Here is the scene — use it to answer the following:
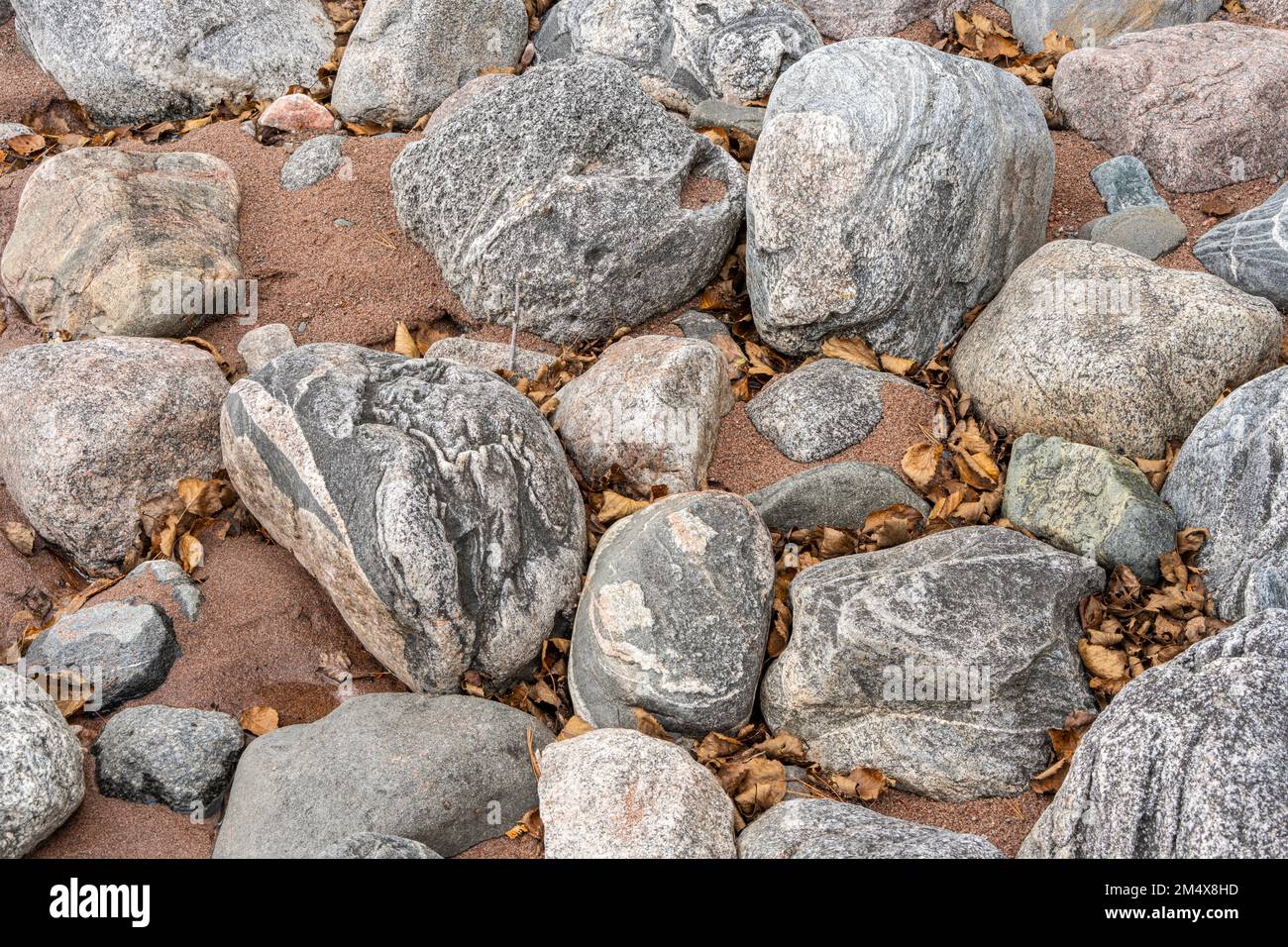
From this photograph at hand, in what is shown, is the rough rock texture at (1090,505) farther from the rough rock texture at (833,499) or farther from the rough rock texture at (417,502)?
the rough rock texture at (417,502)

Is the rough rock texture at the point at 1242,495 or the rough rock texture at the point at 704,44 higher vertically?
the rough rock texture at the point at 704,44

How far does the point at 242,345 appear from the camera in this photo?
561 cm

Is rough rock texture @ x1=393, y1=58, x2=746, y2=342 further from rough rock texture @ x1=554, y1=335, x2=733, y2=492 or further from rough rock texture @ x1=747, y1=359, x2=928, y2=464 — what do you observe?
rough rock texture @ x1=747, y1=359, x2=928, y2=464

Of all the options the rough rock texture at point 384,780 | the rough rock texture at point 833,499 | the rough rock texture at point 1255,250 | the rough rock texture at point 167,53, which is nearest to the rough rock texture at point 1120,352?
the rough rock texture at point 1255,250

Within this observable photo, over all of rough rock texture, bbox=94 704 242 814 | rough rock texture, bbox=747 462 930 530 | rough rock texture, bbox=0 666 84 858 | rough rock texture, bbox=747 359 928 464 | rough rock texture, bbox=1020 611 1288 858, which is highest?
rough rock texture, bbox=1020 611 1288 858

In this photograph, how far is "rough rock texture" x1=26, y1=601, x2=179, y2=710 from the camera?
14.0ft

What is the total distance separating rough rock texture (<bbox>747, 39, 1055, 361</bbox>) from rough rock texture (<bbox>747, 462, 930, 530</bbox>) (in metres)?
0.86

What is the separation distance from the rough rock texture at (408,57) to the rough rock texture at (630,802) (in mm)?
4525

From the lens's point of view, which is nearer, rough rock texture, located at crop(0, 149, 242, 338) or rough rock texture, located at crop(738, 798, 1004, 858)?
rough rock texture, located at crop(738, 798, 1004, 858)

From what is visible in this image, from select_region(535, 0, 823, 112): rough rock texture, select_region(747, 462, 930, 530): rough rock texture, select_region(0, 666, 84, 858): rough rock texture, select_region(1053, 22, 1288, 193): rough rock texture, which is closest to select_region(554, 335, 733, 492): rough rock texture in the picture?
select_region(747, 462, 930, 530): rough rock texture

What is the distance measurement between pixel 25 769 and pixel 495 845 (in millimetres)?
1420

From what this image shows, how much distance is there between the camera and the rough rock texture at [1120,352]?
4660 millimetres

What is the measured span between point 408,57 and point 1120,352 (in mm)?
4393

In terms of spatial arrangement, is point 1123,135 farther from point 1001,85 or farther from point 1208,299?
point 1208,299
